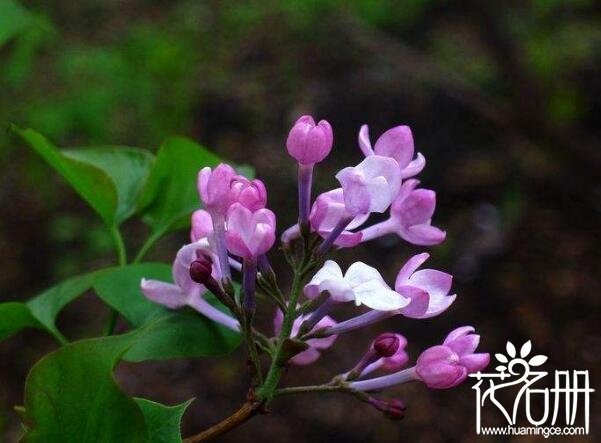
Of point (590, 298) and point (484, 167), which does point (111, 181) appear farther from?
point (484, 167)

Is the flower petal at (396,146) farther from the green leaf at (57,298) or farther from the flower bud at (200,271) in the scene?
the green leaf at (57,298)

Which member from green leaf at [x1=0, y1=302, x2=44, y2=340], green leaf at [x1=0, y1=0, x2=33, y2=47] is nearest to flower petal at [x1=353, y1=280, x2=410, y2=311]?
green leaf at [x1=0, y1=302, x2=44, y2=340]

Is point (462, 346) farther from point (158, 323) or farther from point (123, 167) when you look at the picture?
point (123, 167)

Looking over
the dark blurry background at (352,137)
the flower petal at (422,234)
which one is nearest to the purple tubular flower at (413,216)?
the flower petal at (422,234)

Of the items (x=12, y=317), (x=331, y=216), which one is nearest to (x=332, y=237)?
(x=331, y=216)

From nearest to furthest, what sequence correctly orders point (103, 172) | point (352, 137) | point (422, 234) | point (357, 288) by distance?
point (357, 288), point (422, 234), point (103, 172), point (352, 137)

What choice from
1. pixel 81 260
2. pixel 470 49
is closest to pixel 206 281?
pixel 81 260

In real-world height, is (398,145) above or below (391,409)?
above
